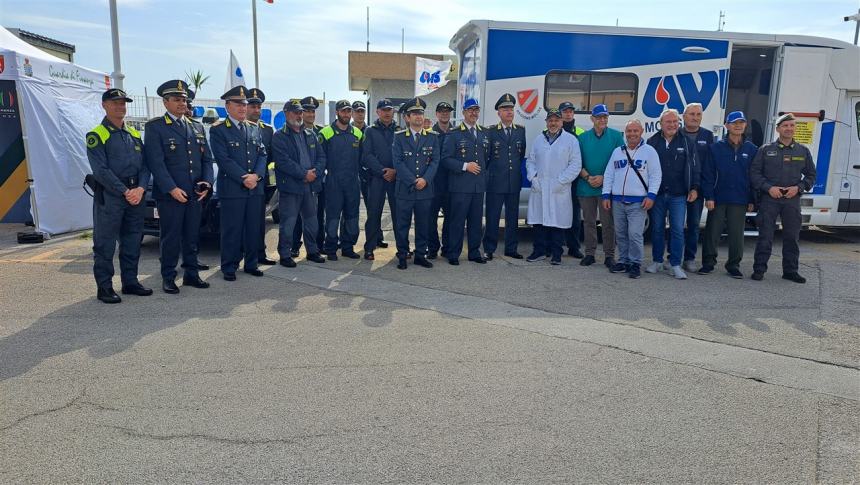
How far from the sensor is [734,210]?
7414mm

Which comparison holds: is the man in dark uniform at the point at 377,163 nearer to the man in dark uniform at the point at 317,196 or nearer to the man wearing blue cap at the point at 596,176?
the man in dark uniform at the point at 317,196

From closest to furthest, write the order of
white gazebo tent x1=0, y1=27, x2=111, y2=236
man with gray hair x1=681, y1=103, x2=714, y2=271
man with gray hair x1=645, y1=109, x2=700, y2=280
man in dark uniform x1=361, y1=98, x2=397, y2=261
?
man with gray hair x1=645, y1=109, x2=700, y2=280
man with gray hair x1=681, y1=103, x2=714, y2=271
man in dark uniform x1=361, y1=98, x2=397, y2=261
white gazebo tent x1=0, y1=27, x2=111, y2=236

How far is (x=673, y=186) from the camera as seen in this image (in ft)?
23.7

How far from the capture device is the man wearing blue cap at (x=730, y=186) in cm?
725

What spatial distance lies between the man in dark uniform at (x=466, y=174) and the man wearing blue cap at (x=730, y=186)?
9.25 ft

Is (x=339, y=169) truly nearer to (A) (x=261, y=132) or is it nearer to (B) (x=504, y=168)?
(A) (x=261, y=132)

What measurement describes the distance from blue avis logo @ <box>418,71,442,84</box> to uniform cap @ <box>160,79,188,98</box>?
15063 mm

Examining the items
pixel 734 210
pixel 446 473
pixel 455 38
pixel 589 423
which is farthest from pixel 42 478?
pixel 455 38

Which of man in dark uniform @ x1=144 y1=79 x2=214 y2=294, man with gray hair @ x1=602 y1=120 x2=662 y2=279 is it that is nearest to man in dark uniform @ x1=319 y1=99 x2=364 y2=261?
man in dark uniform @ x1=144 y1=79 x2=214 y2=294

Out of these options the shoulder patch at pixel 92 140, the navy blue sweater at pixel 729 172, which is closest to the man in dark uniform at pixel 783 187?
the navy blue sweater at pixel 729 172

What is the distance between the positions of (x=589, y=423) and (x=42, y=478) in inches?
117

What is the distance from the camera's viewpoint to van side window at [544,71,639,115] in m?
8.80

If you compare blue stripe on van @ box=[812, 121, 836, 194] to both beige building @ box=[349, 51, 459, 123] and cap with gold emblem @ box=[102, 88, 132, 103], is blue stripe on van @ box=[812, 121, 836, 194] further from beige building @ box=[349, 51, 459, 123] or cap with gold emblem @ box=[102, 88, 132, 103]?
beige building @ box=[349, 51, 459, 123]

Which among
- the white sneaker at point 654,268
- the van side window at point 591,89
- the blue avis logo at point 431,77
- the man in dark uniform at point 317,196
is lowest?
the white sneaker at point 654,268
